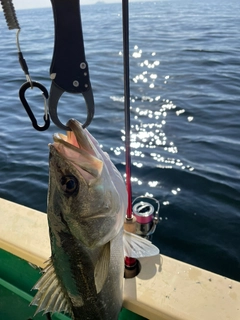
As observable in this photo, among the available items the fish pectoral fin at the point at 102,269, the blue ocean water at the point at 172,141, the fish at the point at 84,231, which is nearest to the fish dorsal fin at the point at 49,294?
the fish at the point at 84,231

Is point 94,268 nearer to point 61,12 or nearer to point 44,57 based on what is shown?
point 61,12

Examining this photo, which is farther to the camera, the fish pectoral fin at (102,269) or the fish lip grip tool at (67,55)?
the fish pectoral fin at (102,269)

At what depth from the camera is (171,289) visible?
2.10 metres

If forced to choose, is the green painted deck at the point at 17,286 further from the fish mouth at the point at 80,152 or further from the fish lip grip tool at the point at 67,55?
the fish lip grip tool at the point at 67,55

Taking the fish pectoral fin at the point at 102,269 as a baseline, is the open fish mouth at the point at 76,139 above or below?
above

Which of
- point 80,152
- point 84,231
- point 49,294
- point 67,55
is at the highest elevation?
point 67,55

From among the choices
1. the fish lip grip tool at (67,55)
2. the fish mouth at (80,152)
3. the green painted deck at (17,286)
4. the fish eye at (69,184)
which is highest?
the fish lip grip tool at (67,55)

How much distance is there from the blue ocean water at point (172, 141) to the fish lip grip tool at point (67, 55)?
2.83 meters

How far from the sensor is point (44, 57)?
13.9 metres

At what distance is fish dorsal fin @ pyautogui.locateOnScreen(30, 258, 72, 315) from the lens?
1835mm

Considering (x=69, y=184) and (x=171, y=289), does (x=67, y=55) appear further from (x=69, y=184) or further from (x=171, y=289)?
(x=171, y=289)

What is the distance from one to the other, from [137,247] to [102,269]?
10.8 inches

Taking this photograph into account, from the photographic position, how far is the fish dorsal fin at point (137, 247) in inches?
74.1

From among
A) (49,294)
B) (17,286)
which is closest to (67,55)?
(49,294)
